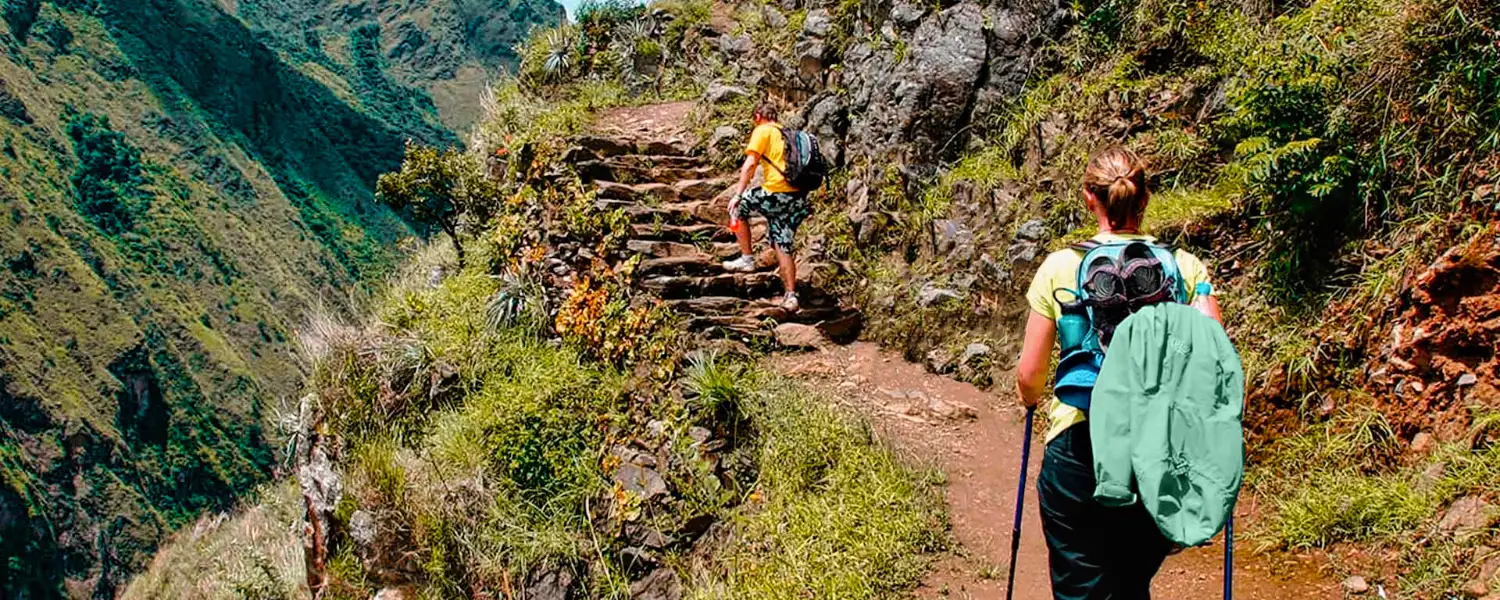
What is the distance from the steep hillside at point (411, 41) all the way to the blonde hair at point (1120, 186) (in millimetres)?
154963

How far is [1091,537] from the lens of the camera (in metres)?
2.64

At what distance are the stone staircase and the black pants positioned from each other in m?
4.78

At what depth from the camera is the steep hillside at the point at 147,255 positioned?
6175cm

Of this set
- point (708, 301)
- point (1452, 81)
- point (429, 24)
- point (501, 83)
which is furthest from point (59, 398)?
point (429, 24)

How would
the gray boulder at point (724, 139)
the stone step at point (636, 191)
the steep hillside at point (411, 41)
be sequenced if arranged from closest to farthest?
the stone step at point (636, 191)
the gray boulder at point (724, 139)
the steep hillside at point (411, 41)

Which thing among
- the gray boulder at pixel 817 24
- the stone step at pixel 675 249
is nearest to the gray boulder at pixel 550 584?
the stone step at pixel 675 249

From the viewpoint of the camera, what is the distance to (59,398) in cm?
6456

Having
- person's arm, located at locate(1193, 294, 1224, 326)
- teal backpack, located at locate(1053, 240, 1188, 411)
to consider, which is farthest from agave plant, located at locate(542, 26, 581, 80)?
person's arm, located at locate(1193, 294, 1224, 326)

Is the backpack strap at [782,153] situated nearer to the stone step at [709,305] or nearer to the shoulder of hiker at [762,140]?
the shoulder of hiker at [762,140]

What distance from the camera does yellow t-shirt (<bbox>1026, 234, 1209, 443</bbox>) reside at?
2711 millimetres

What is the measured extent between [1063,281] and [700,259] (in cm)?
559

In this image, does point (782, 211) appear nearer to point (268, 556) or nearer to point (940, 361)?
point (940, 361)

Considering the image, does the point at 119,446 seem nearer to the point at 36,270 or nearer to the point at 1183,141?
the point at 36,270

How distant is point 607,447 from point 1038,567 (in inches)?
121
